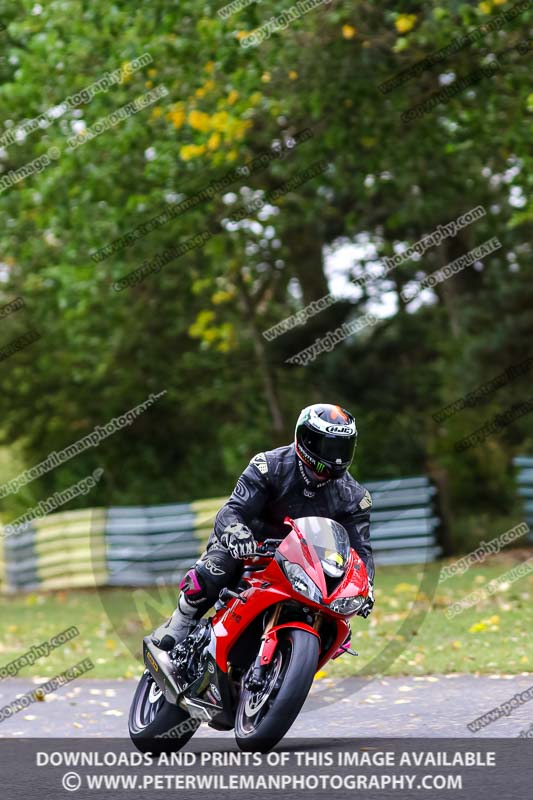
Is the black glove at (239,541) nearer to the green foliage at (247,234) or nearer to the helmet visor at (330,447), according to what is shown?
the helmet visor at (330,447)

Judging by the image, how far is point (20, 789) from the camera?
623 cm

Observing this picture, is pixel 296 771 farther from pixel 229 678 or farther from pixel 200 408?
pixel 200 408

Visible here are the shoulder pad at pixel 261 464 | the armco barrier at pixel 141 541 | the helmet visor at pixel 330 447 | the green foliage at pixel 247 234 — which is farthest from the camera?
the armco barrier at pixel 141 541

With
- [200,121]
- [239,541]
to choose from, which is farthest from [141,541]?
[239,541]

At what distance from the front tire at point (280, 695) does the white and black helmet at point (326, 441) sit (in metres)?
0.89

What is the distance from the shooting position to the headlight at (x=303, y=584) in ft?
20.5

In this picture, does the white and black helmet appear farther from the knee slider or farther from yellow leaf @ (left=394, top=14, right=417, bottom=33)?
yellow leaf @ (left=394, top=14, right=417, bottom=33)

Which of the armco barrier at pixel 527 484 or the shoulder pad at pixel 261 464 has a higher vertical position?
the shoulder pad at pixel 261 464

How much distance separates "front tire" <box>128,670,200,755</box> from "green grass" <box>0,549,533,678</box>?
3.26 metres

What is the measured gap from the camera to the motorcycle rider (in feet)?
21.9

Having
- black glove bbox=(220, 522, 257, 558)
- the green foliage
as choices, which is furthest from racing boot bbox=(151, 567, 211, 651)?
the green foliage

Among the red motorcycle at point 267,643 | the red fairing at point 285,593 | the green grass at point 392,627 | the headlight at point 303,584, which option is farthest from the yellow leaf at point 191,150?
the headlight at point 303,584

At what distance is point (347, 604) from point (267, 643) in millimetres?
445

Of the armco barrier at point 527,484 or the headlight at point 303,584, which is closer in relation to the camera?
the headlight at point 303,584
